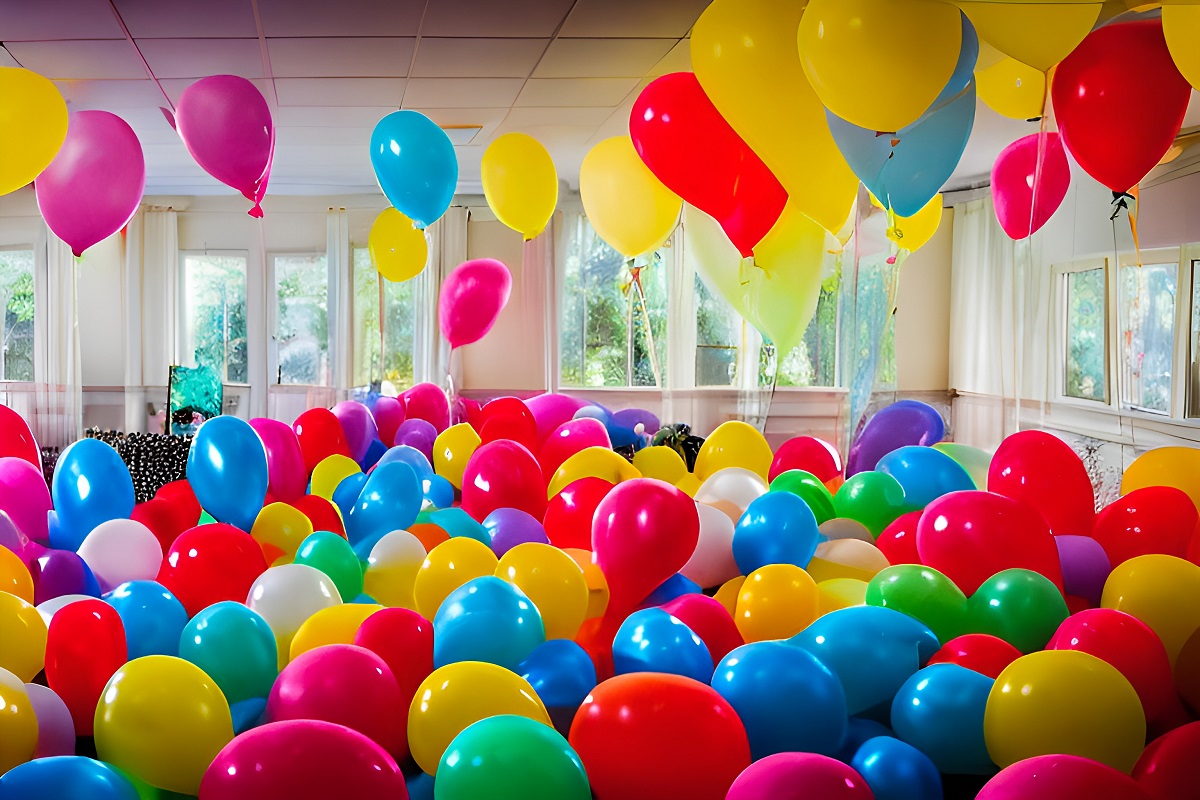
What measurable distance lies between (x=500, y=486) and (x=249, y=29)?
2.14 metres

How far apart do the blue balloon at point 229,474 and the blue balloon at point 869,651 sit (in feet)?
4.03

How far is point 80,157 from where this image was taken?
104 inches

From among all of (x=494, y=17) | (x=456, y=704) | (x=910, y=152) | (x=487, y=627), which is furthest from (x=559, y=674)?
(x=494, y=17)

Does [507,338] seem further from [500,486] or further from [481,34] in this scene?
[500,486]

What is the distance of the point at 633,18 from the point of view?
10.5 feet

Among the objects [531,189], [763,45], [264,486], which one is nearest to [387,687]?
[264,486]

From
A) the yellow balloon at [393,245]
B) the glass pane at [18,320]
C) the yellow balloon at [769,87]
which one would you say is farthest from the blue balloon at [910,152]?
the glass pane at [18,320]

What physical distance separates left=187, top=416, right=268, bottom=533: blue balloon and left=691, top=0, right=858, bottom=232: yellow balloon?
4.11 feet

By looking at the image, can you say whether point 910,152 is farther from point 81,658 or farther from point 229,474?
point 81,658

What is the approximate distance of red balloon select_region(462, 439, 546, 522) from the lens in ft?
7.14

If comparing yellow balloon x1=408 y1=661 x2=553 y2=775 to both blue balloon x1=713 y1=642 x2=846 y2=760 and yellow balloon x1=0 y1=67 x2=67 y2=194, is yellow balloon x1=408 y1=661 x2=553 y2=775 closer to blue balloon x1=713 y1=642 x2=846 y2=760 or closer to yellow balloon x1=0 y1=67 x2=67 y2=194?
blue balloon x1=713 y1=642 x2=846 y2=760

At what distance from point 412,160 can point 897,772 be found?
236cm

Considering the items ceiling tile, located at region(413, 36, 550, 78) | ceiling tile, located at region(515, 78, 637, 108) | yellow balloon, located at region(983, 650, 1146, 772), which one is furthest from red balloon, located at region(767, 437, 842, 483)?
ceiling tile, located at region(515, 78, 637, 108)

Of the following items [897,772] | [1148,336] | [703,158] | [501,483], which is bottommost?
[897,772]
